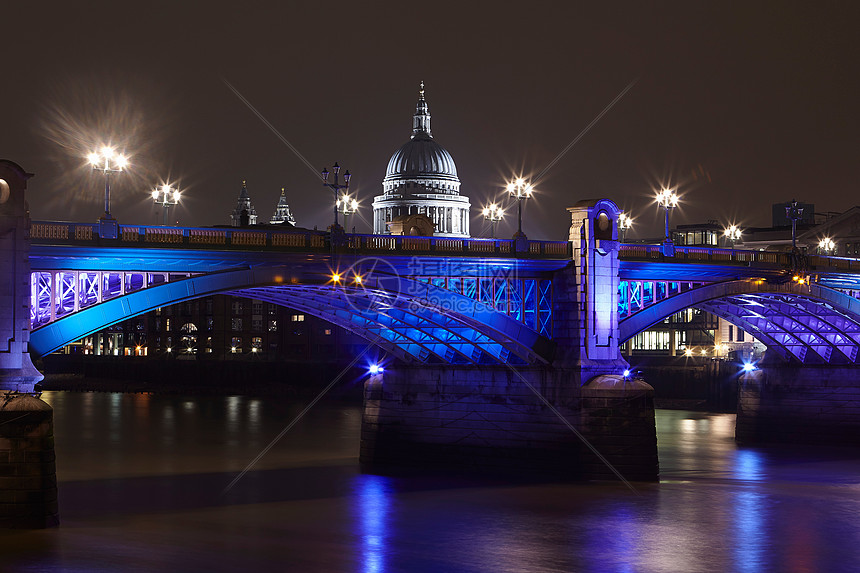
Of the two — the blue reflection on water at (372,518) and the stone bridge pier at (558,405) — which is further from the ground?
the stone bridge pier at (558,405)

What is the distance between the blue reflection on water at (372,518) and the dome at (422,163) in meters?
103

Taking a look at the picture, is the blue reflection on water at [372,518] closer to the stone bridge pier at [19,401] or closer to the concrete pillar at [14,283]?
the stone bridge pier at [19,401]

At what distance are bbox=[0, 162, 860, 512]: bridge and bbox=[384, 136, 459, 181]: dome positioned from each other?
89.9m

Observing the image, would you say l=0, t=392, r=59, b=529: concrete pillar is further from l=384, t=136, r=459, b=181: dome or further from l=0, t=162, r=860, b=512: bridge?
l=384, t=136, r=459, b=181: dome

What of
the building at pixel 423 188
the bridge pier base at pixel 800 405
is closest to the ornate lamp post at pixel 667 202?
the bridge pier base at pixel 800 405

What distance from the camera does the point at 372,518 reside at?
46594mm

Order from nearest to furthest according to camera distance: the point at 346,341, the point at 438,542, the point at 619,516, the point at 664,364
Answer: the point at 438,542 → the point at 619,516 → the point at 664,364 → the point at 346,341

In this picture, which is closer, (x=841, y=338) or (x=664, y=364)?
(x=841, y=338)

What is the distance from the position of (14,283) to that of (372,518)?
15.1 m

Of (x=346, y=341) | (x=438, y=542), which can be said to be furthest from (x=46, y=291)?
(x=346, y=341)

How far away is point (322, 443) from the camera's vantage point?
76.8 m

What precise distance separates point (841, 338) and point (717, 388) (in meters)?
33.0

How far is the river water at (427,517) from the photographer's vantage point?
127 feet

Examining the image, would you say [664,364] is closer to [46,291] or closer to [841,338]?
[841,338]
